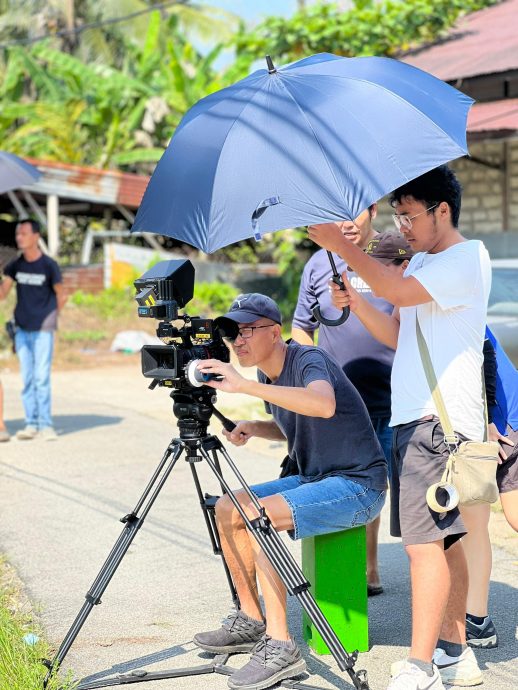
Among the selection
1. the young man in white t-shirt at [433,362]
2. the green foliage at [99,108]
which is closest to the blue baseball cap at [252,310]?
the young man in white t-shirt at [433,362]

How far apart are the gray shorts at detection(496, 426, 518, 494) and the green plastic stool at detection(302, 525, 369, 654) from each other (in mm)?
593

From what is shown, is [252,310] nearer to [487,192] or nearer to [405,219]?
[405,219]

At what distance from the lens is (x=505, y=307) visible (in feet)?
28.2

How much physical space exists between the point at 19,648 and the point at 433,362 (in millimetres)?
1999

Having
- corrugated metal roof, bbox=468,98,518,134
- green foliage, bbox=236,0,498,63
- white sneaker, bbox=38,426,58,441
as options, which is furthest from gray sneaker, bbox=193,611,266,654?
green foliage, bbox=236,0,498,63

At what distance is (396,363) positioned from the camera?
380 centimetres

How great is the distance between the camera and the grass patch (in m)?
3.74

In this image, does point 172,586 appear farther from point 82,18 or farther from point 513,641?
point 82,18

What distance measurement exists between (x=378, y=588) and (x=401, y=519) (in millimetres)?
1397

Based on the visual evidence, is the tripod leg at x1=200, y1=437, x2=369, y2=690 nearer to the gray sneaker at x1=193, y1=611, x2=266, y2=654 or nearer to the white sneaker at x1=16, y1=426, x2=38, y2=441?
the gray sneaker at x1=193, y1=611, x2=266, y2=654

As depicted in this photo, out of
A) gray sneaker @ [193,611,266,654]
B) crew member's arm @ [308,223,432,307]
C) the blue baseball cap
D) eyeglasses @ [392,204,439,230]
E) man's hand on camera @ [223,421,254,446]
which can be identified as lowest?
gray sneaker @ [193,611,266,654]

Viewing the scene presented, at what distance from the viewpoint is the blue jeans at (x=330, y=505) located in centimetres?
388

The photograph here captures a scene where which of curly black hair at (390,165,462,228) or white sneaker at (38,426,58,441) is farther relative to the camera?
white sneaker at (38,426,58,441)

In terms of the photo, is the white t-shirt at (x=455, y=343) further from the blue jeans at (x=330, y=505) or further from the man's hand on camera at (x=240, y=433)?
the man's hand on camera at (x=240, y=433)
